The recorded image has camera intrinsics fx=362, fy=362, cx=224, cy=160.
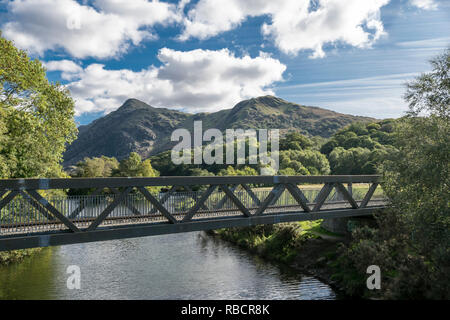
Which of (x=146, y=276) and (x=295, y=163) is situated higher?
(x=295, y=163)

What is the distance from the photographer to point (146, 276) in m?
23.7

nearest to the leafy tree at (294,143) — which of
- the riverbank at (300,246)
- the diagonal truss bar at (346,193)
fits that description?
the riverbank at (300,246)

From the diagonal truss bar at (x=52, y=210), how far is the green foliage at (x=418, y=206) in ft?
48.2

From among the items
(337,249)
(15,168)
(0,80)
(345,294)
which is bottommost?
(345,294)

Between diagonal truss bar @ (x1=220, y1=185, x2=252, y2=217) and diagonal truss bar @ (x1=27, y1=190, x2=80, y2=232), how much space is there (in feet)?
21.7

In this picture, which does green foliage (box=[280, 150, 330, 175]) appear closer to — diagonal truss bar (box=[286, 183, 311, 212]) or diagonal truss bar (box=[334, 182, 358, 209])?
diagonal truss bar (box=[334, 182, 358, 209])

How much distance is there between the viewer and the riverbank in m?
24.7

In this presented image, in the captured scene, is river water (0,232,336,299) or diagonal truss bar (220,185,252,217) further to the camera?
river water (0,232,336,299)

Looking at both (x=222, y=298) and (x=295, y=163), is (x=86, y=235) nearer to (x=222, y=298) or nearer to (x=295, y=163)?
(x=222, y=298)

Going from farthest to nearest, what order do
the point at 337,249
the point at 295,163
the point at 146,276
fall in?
the point at 295,163, the point at 337,249, the point at 146,276

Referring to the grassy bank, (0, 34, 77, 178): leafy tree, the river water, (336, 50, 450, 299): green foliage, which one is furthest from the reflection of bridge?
the grassy bank

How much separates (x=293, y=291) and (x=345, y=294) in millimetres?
2903

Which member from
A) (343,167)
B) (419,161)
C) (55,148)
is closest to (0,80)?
(55,148)
